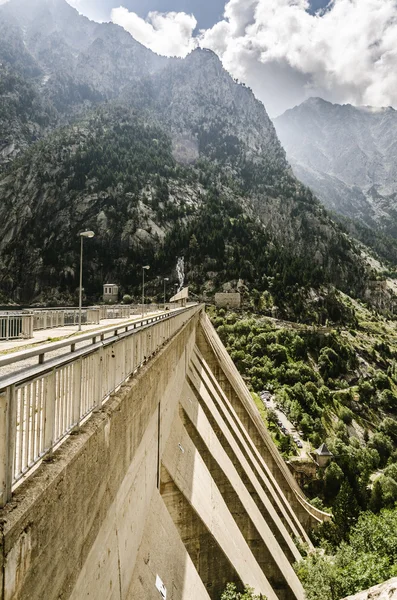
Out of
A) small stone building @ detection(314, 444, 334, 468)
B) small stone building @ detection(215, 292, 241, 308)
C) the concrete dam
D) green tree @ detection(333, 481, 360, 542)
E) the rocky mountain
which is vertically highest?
the rocky mountain

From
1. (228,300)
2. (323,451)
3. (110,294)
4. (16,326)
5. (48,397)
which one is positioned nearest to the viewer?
(48,397)

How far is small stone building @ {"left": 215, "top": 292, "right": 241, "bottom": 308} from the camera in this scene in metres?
93.8

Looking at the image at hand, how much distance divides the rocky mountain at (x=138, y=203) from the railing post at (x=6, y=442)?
101 m

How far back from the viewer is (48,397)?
336 centimetres

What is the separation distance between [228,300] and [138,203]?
169 ft

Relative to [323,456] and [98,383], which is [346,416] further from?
[98,383]

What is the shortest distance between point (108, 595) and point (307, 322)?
320 ft

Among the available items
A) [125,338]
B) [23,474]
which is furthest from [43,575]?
[125,338]

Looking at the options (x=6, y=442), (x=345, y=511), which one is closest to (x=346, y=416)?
(x=345, y=511)

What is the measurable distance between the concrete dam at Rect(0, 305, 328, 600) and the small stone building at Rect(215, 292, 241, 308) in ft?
255

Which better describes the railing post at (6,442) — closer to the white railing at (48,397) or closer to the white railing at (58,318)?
the white railing at (48,397)

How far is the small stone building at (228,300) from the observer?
93750 millimetres

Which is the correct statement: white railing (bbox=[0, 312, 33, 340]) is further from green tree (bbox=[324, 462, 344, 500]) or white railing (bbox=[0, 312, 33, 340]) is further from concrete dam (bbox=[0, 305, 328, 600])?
green tree (bbox=[324, 462, 344, 500])

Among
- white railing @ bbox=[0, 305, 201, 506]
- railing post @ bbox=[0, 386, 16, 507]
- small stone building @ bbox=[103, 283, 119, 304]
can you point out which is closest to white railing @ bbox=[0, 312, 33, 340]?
white railing @ bbox=[0, 305, 201, 506]
